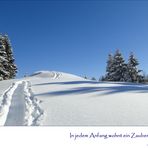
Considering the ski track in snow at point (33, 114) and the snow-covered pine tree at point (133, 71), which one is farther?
the snow-covered pine tree at point (133, 71)

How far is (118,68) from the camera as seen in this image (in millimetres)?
45875

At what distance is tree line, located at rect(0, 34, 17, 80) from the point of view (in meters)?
39.7

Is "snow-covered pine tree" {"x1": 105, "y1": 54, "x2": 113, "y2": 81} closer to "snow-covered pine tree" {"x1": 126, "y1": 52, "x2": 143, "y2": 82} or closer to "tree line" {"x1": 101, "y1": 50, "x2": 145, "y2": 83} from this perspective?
"tree line" {"x1": 101, "y1": 50, "x2": 145, "y2": 83}

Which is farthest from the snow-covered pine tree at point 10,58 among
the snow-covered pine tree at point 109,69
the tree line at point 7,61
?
the snow-covered pine tree at point 109,69

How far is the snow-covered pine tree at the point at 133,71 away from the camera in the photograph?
45.8 m

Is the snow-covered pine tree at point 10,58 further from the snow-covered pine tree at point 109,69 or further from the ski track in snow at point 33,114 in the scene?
the ski track in snow at point 33,114

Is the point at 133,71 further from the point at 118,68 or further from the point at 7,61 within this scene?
the point at 7,61

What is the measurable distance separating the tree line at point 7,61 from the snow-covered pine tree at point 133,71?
2091cm

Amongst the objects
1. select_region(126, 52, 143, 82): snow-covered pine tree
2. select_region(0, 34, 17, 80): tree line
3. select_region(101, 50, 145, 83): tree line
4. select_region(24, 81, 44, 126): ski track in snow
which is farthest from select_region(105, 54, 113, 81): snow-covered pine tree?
select_region(24, 81, 44, 126): ski track in snow
